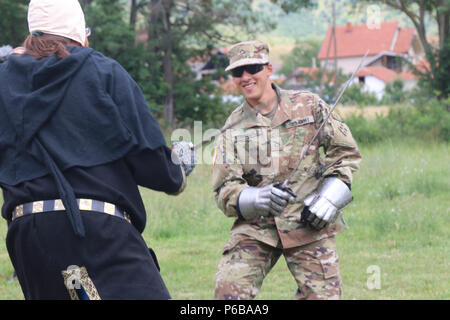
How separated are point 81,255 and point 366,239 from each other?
6047 millimetres

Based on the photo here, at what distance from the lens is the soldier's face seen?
4.23 meters

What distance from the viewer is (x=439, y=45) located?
23.0 m

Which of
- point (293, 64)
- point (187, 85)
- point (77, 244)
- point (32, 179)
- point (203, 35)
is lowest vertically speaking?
point (293, 64)

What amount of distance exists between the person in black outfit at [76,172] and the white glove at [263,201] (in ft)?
2.86

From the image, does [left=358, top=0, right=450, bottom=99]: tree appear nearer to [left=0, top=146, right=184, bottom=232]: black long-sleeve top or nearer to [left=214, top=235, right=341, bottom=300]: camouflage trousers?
[left=214, top=235, right=341, bottom=300]: camouflage trousers

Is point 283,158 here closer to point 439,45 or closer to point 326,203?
point 326,203

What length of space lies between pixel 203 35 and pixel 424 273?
60.2 ft

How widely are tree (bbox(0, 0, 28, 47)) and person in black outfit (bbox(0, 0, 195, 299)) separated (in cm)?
1804

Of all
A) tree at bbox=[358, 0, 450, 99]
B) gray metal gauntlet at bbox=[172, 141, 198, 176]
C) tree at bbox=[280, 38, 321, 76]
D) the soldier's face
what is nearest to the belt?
gray metal gauntlet at bbox=[172, 141, 198, 176]

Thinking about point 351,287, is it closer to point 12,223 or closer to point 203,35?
point 12,223

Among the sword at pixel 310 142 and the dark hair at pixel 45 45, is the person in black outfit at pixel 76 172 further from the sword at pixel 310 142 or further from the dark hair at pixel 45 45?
the sword at pixel 310 142

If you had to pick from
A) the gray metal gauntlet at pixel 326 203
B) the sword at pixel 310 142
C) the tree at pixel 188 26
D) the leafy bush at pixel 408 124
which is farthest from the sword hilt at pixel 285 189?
the tree at pixel 188 26

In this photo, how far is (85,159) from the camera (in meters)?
2.90

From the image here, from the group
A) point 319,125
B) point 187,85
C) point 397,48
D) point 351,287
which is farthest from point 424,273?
point 397,48
